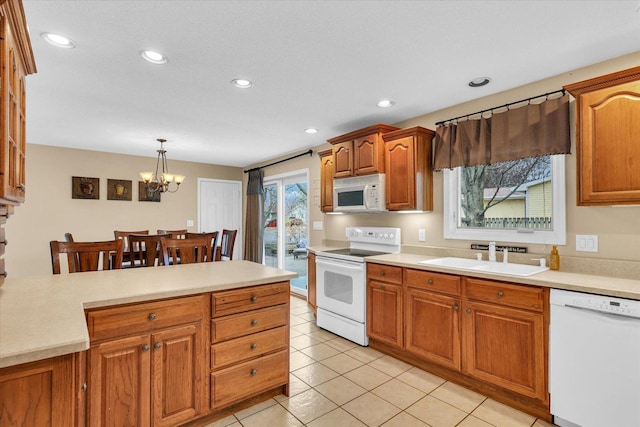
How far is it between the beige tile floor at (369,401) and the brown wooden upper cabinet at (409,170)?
1.48 metres

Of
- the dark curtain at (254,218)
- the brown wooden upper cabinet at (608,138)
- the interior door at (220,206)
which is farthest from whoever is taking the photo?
the interior door at (220,206)

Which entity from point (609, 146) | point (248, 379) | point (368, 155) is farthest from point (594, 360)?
point (368, 155)

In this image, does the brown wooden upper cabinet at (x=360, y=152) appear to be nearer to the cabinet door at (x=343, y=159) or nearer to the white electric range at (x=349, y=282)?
the cabinet door at (x=343, y=159)

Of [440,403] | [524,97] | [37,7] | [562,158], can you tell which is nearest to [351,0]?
[37,7]

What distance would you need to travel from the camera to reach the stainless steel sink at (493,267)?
2.24 m

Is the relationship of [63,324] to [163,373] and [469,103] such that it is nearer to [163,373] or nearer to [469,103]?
[163,373]

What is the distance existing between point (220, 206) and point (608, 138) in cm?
574

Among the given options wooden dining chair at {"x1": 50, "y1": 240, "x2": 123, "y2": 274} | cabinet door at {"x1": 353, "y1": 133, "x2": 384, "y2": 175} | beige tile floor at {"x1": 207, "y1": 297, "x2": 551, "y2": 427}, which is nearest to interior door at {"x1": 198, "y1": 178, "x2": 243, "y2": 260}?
cabinet door at {"x1": 353, "y1": 133, "x2": 384, "y2": 175}

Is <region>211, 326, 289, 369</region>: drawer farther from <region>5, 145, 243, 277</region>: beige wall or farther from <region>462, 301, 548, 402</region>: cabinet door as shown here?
<region>5, 145, 243, 277</region>: beige wall

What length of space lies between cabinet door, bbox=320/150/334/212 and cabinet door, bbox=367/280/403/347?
1344 millimetres

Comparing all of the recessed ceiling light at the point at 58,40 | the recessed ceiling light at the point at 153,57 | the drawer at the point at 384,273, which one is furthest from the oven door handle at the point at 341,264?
the recessed ceiling light at the point at 58,40

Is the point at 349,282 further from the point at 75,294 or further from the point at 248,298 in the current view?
the point at 75,294

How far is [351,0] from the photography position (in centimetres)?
158

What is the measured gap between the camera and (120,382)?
1.57 meters
